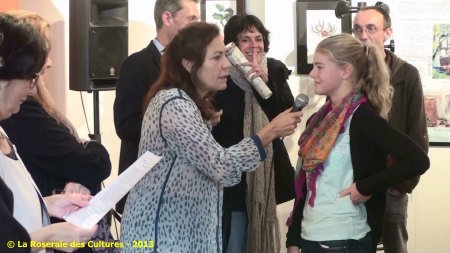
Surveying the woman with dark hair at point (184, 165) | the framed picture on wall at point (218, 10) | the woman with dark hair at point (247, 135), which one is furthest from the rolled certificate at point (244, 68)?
the framed picture on wall at point (218, 10)

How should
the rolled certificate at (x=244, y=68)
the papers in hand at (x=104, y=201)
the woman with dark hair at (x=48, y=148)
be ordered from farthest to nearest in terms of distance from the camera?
the rolled certificate at (x=244, y=68) < the woman with dark hair at (x=48, y=148) < the papers in hand at (x=104, y=201)

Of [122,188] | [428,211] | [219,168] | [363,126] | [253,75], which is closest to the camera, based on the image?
[122,188]

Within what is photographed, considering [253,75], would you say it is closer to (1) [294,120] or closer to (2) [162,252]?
(1) [294,120]

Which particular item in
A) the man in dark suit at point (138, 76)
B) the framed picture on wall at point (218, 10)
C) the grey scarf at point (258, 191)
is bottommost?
the grey scarf at point (258, 191)

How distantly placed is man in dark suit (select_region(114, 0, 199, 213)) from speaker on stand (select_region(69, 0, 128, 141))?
30.7 inches

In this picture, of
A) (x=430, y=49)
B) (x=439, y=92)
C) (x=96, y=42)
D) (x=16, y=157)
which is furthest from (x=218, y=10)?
(x=16, y=157)

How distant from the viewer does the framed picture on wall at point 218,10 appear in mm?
4152

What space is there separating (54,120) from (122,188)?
52cm

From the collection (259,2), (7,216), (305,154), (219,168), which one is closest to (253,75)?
(305,154)

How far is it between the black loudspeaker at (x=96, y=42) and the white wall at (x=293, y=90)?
42cm

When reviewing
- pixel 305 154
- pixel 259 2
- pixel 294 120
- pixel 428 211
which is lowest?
pixel 428 211

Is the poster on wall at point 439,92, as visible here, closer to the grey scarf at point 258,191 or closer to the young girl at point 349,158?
the grey scarf at point 258,191

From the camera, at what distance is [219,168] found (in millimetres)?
1747

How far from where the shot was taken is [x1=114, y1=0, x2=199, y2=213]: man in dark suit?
2582mm
